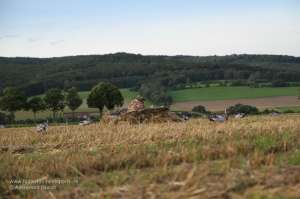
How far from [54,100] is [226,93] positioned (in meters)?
36.5

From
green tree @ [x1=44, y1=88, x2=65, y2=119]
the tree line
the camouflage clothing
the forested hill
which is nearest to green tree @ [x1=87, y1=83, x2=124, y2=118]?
the tree line

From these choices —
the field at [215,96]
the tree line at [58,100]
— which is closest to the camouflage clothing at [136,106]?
the tree line at [58,100]

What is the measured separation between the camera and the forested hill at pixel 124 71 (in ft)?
422

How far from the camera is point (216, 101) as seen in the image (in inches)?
3794

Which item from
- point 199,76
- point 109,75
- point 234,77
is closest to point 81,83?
point 109,75

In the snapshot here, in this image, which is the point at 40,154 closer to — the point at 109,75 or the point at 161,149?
the point at 161,149

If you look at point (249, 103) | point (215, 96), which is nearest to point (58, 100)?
point (215, 96)

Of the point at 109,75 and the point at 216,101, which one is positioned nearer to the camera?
the point at 216,101

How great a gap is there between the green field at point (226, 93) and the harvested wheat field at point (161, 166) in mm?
89185

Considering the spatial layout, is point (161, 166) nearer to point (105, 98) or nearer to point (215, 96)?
point (105, 98)

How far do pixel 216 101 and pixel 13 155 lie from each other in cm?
8758

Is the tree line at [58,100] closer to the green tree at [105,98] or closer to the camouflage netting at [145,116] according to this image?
the green tree at [105,98]

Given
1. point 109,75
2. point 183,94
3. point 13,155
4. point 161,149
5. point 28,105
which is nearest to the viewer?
point 161,149

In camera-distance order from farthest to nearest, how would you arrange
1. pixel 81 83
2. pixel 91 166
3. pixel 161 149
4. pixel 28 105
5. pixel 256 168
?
1. pixel 81 83
2. pixel 28 105
3. pixel 161 149
4. pixel 91 166
5. pixel 256 168
